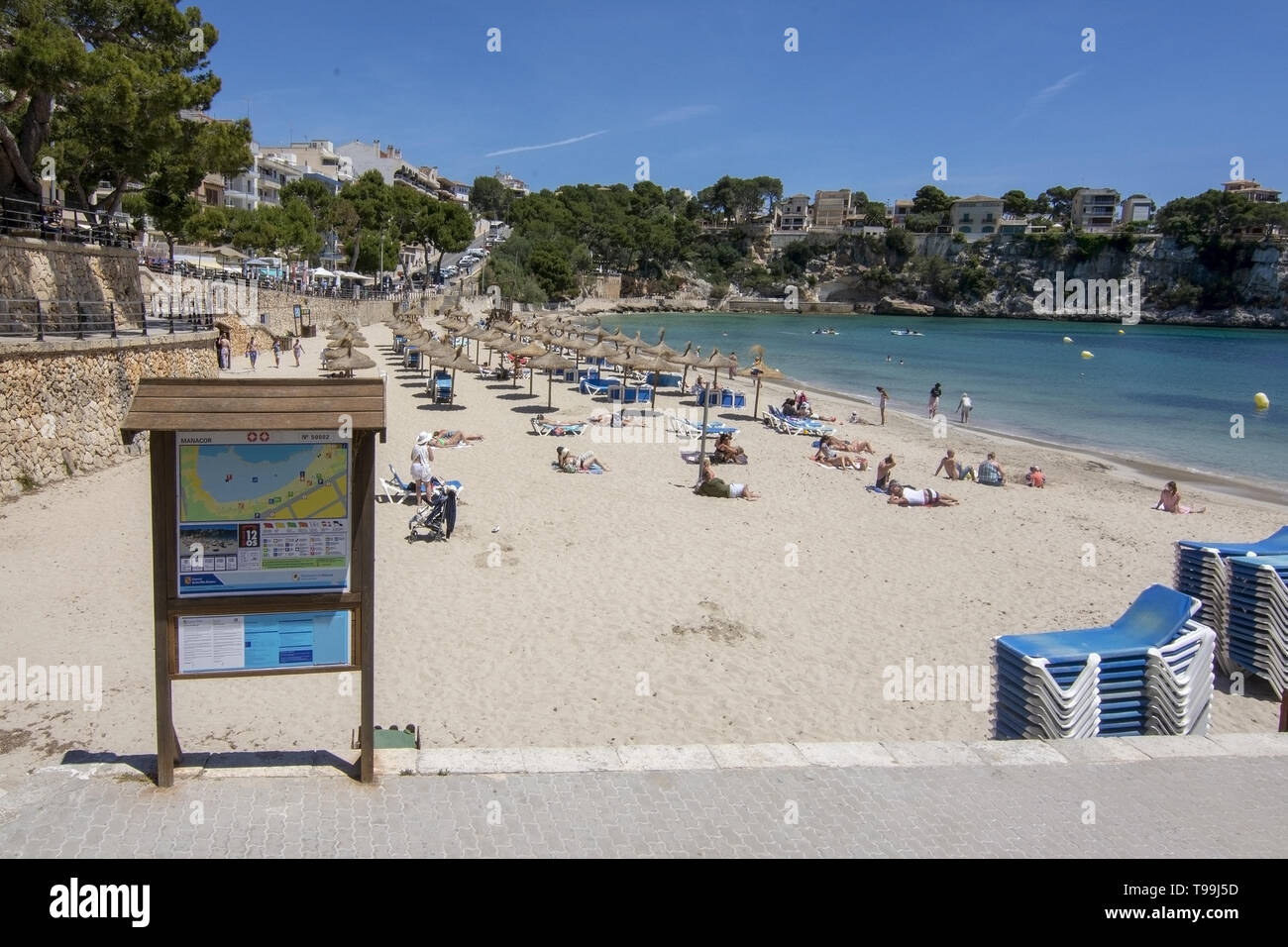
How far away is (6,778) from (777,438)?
56.4 feet

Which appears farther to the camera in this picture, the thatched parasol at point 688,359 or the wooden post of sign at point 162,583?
the thatched parasol at point 688,359

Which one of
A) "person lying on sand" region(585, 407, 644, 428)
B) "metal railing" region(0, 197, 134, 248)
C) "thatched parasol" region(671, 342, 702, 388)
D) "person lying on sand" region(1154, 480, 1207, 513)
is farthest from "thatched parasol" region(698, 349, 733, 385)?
"metal railing" region(0, 197, 134, 248)

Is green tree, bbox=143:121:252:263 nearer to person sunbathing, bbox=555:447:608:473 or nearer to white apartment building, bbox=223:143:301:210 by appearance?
person sunbathing, bbox=555:447:608:473

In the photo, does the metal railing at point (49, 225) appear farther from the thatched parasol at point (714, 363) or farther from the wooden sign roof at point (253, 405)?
the thatched parasol at point (714, 363)

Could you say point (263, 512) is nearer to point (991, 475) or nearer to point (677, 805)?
point (677, 805)

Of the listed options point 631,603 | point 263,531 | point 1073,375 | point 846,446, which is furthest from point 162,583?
point 1073,375

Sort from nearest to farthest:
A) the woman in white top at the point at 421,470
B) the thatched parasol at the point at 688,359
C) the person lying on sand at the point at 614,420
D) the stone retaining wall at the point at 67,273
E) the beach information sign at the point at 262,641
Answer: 1. the beach information sign at the point at 262,641
2. the woman in white top at the point at 421,470
3. the stone retaining wall at the point at 67,273
4. the person lying on sand at the point at 614,420
5. the thatched parasol at the point at 688,359

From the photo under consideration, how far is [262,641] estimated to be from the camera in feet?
14.1

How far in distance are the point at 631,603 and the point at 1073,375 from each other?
1845 inches

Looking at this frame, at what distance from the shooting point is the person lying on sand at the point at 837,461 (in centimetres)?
1778

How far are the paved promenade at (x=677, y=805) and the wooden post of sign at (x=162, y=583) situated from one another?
194 mm

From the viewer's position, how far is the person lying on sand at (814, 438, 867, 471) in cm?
1778

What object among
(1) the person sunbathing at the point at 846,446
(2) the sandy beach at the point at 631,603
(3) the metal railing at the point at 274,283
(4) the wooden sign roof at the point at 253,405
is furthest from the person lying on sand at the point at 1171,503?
(3) the metal railing at the point at 274,283

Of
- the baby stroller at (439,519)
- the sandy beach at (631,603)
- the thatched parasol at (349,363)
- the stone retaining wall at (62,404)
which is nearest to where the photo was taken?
the sandy beach at (631,603)
